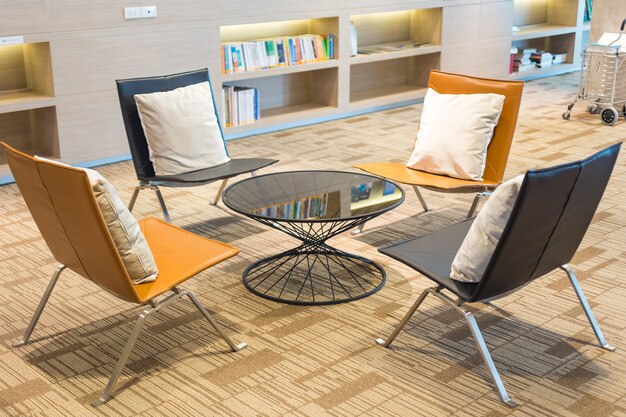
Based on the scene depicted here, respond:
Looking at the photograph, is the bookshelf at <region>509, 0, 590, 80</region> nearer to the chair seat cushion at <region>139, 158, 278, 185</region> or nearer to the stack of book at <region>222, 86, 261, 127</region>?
the stack of book at <region>222, 86, 261, 127</region>

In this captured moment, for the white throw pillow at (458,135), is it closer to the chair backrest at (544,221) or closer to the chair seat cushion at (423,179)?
the chair seat cushion at (423,179)

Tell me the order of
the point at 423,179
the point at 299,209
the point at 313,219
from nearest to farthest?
1. the point at 313,219
2. the point at 299,209
3. the point at 423,179

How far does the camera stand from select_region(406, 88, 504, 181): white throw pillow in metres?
4.89

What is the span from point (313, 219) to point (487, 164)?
154 cm

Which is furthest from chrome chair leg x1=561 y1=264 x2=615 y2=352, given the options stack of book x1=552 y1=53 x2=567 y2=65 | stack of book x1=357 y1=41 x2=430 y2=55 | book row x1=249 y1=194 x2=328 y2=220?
stack of book x1=552 y1=53 x2=567 y2=65

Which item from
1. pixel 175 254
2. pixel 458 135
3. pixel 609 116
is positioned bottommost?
pixel 609 116

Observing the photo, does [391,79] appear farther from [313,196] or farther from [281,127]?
[313,196]

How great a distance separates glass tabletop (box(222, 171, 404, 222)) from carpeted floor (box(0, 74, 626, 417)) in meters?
0.44

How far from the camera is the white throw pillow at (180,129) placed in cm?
500

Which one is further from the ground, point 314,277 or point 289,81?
point 289,81

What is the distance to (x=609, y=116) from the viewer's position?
25.7 ft

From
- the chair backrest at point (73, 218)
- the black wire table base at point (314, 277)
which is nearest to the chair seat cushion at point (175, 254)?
the chair backrest at point (73, 218)

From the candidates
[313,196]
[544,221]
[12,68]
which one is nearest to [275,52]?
[12,68]

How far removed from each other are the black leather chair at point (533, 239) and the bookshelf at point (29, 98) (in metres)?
3.71
